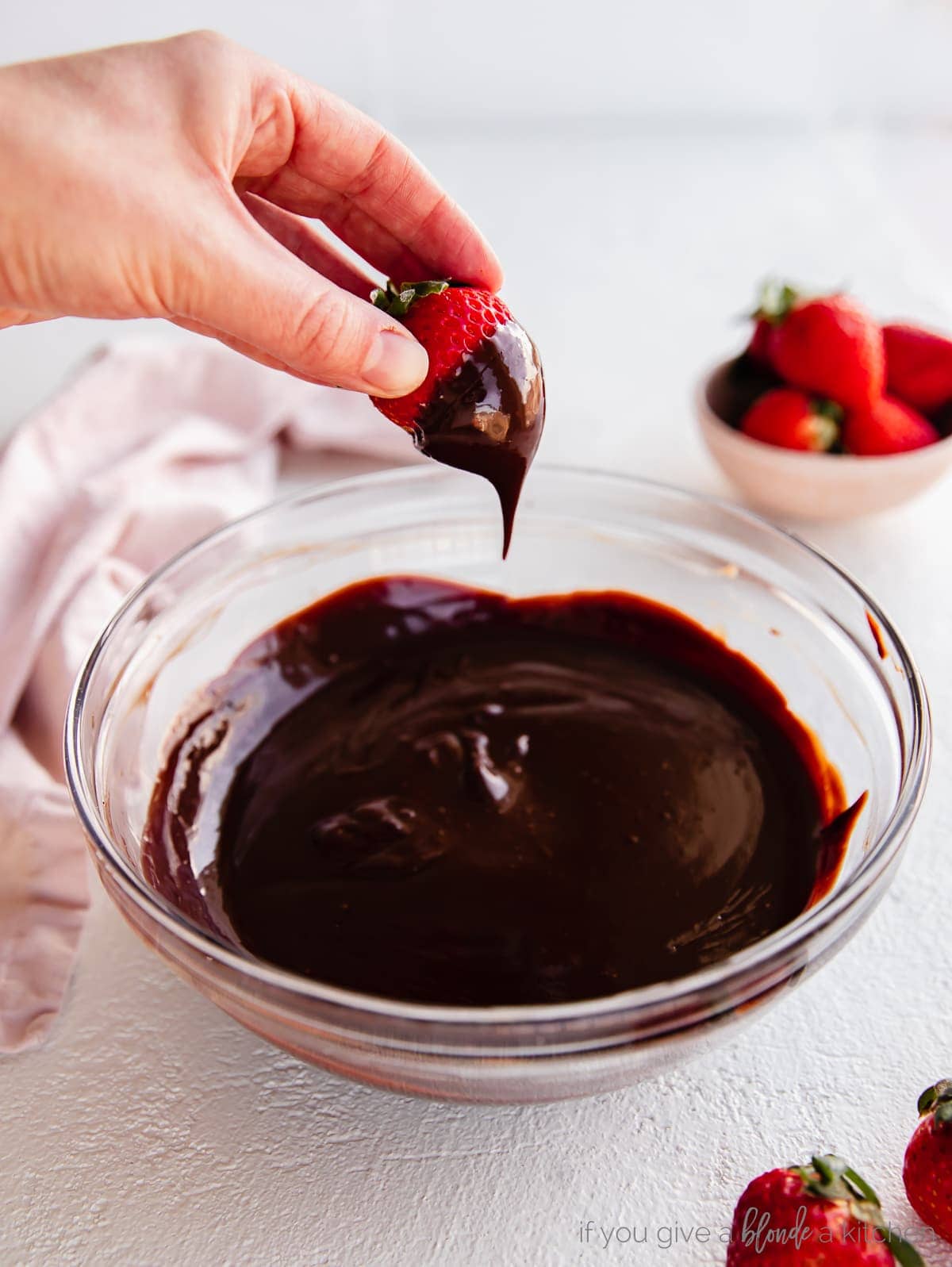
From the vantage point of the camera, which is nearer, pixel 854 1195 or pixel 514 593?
pixel 854 1195

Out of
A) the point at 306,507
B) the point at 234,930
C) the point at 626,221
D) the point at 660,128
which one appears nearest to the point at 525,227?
the point at 626,221

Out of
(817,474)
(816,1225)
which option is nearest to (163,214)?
(816,1225)

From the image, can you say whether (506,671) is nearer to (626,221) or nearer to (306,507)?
(306,507)

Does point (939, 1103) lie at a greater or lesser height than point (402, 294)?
lesser

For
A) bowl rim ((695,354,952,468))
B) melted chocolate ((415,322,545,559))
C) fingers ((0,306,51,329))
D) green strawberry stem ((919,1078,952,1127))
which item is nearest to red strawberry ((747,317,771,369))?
bowl rim ((695,354,952,468))

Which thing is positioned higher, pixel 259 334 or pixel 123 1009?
pixel 259 334

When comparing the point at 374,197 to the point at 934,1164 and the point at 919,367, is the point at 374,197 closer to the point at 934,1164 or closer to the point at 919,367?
the point at 919,367

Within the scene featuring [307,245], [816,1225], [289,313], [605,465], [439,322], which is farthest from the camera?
[605,465]
